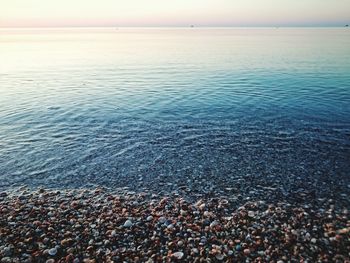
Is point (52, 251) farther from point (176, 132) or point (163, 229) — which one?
point (176, 132)

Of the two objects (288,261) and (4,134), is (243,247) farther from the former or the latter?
(4,134)

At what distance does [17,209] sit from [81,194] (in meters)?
2.58

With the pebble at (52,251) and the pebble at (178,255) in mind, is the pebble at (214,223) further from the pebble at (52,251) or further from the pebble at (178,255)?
the pebble at (52,251)

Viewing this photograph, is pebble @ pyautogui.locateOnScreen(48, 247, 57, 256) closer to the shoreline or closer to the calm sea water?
the shoreline

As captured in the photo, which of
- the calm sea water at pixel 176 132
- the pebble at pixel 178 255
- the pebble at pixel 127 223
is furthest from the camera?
the calm sea water at pixel 176 132

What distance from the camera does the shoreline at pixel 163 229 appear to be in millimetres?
8156

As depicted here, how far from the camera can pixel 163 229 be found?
368 inches

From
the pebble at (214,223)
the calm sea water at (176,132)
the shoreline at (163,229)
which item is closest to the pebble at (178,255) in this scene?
the shoreline at (163,229)

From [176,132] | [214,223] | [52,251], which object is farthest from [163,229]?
[176,132]

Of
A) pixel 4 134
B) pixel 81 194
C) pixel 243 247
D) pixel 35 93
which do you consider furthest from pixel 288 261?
pixel 35 93

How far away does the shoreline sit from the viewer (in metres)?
8.16

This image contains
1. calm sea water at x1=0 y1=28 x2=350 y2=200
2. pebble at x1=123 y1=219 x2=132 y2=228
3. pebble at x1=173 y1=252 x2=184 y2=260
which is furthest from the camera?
calm sea water at x1=0 y1=28 x2=350 y2=200

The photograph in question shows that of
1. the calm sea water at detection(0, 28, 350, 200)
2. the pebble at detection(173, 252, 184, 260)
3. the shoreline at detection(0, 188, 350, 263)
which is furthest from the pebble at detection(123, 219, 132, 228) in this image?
the calm sea water at detection(0, 28, 350, 200)

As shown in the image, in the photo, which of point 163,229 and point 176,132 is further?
point 176,132
